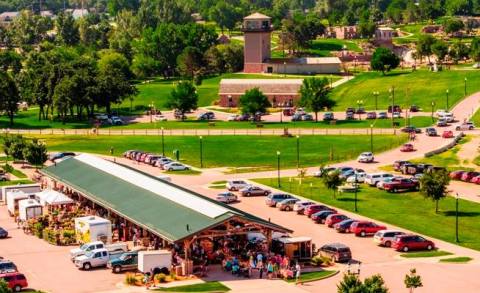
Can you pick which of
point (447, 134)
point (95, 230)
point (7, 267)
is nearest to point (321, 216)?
point (95, 230)

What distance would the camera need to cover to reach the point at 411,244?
71625 millimetres

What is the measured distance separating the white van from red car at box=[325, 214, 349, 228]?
54.9 ft

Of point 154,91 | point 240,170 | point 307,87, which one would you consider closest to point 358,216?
point 240,170

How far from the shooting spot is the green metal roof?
218ft

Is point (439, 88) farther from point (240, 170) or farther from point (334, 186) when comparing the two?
point (334, 186)

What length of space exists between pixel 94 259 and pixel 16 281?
6.81 m

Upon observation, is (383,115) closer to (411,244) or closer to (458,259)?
(411,244)

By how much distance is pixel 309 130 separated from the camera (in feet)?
446

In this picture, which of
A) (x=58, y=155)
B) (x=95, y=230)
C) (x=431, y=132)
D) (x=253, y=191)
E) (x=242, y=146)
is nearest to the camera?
(x=95, y=230)

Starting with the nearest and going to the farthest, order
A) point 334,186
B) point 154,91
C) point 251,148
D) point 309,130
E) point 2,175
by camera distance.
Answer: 1. point 334,186
2. point 2,175
3. point 251,148
4. point 309,130
5. point 154,91

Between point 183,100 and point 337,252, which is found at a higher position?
point 183,100

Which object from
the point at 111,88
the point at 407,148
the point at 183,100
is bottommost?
the point at 407,148

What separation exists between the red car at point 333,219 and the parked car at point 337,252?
10.4 meters

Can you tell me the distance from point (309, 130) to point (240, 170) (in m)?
28.7
